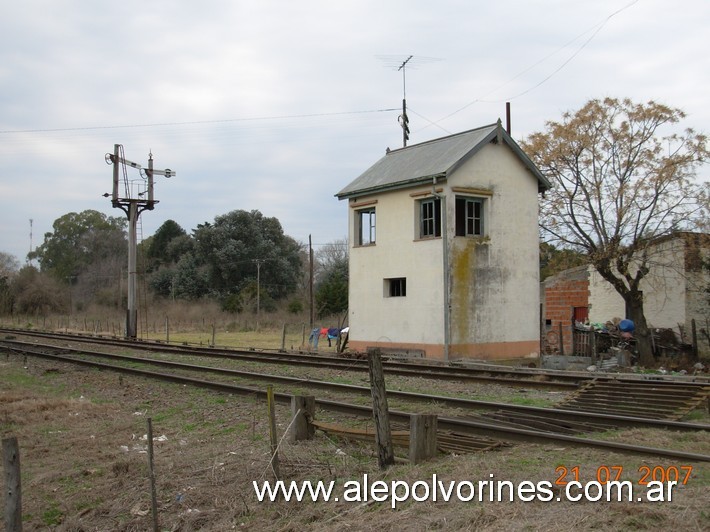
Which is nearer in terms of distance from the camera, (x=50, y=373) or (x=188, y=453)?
(x=188, y=453)

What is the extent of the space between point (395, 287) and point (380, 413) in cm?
1941

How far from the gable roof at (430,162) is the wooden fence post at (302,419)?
16.1 metres

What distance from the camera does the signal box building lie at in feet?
78.1

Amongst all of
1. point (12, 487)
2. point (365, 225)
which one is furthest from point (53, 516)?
point (365, 225)

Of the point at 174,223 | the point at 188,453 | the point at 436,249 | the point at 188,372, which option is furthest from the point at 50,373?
the point at 174,223

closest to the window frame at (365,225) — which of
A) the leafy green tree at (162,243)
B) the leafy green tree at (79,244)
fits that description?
the leafy green tree at (162,243)

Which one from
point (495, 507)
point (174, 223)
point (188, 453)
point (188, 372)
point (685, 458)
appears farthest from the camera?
point (174, 223)

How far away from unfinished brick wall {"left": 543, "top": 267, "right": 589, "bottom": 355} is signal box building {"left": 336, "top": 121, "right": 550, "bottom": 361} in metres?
6.21

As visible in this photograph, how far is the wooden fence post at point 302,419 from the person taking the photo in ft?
27.9

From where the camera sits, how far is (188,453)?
8.70 meters

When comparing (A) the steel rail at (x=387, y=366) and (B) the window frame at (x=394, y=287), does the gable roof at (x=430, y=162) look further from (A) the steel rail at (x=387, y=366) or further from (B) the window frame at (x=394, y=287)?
(A) the steel rail at (x=387, y=366)

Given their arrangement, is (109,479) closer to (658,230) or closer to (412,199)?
(412,199)

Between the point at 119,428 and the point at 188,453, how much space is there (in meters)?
2.19

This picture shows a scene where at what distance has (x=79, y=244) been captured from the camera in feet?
291
